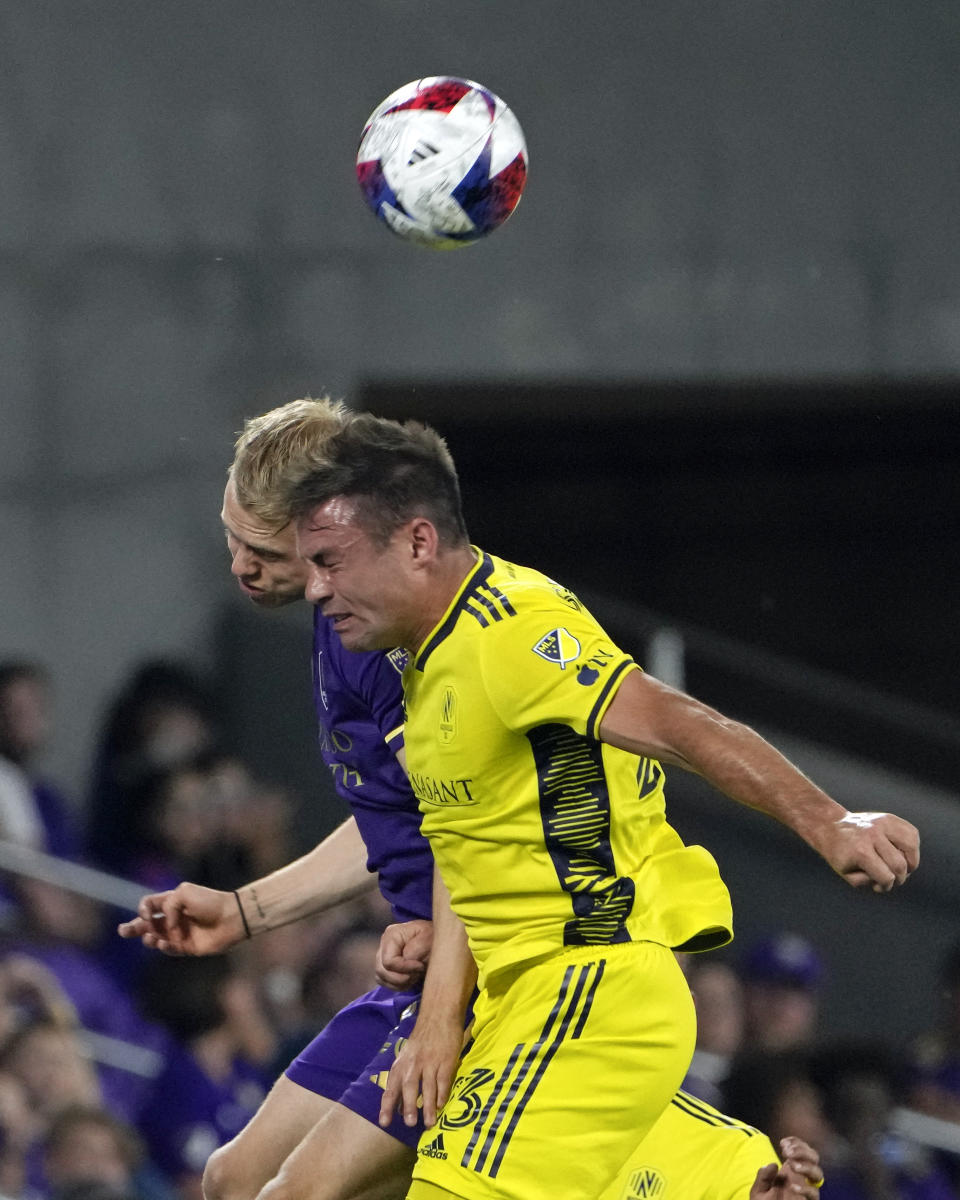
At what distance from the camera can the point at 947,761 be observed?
808 centimetres

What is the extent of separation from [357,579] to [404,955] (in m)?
0.60

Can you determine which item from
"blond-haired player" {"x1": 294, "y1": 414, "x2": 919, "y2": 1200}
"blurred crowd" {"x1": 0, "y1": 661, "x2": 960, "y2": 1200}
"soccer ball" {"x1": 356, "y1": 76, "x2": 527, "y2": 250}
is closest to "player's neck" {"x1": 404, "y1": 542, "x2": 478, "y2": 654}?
"blond-haired player" {"x1": 294, "y1": 414, "x2": 919, "y2": 1200}

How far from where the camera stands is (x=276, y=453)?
2746 mm

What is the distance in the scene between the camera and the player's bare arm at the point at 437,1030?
2.56 m

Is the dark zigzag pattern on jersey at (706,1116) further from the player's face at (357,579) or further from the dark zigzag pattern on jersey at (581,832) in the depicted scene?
the player's face at (357,579)

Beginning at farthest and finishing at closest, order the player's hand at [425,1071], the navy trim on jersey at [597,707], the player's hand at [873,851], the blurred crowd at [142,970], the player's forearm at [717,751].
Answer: the blurred crowd at [142,970] → the player's hand at [425,1071] → the navy trim on jersey at [597,707] → the player's forearm at [717,751] → the player's hand at [873,851]

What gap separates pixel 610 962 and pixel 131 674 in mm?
4823

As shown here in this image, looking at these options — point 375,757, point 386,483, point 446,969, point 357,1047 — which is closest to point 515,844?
point 446,969

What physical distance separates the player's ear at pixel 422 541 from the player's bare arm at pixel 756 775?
341 millimetres

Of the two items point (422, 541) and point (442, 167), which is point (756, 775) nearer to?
point (422, 541)

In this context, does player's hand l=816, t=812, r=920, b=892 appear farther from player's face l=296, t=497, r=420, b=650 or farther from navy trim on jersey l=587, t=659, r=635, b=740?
player's face l=296, t=497, r=420, b=650

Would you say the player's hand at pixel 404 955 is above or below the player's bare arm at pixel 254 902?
above

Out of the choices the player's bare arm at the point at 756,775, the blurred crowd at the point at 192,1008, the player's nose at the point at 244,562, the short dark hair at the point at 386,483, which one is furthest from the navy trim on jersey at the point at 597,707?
the blurred crowd at the point at 192,1008

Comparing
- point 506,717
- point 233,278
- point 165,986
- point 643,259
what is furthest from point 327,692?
point 643,259
